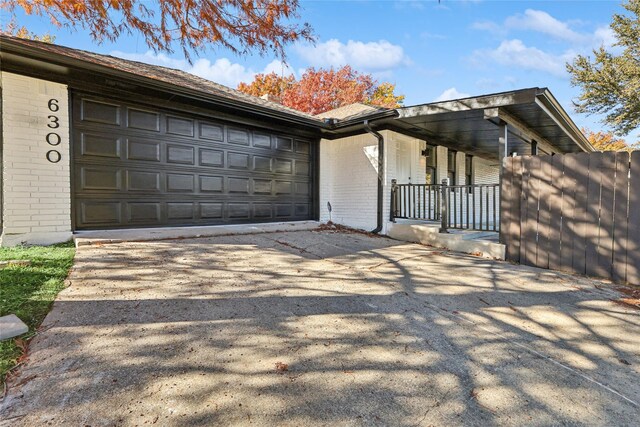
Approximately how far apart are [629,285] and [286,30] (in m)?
5.91

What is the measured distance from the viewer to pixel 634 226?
3.85 m

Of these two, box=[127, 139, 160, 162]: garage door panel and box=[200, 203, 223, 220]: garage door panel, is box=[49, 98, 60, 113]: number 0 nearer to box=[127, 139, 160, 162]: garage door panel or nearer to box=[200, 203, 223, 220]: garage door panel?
box=[127, 139, 160, 162]: garage door panel

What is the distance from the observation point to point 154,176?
5.78 meters

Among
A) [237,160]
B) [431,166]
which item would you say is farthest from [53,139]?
[431,166]

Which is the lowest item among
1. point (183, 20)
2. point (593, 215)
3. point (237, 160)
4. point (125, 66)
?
point (593, 215)

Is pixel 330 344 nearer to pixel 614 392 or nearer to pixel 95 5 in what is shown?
pixel 614 392

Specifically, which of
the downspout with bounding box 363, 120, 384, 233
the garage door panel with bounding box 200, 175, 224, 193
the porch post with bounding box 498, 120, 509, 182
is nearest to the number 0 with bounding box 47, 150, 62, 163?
the garage door panel with bounding box 200, 175, 224, 193

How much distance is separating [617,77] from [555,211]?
54.8 feet

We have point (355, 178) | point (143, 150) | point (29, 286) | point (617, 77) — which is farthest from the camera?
point (617, 77)

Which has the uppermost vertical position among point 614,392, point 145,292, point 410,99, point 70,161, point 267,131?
point 410,99

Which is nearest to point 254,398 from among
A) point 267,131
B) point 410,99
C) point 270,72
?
point 267,131

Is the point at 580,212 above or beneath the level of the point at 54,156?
beneath

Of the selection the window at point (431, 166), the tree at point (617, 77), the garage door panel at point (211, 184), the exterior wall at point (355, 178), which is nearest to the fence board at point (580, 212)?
the exterior wall at point (355, 178)

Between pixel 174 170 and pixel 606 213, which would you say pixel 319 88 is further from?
pixel 606 213
